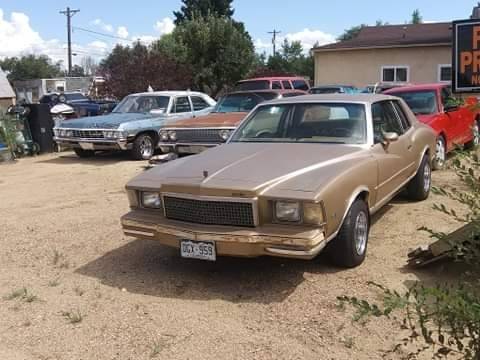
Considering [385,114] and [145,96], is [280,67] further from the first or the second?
[385,114]

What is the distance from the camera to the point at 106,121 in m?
12.2

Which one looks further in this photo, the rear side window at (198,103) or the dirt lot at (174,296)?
the rear side window at (198,103)

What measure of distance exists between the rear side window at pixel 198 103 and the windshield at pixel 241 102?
1.61 m

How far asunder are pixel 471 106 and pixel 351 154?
277cm

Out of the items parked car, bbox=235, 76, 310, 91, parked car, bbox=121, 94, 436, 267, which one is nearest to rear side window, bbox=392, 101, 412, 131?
parked car, bbox=121, 94, 436, 267

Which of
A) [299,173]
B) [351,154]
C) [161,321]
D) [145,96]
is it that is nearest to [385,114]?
[351,154]

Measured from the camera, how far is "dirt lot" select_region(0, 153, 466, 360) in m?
3.67

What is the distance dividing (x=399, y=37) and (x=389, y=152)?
78.7 feet

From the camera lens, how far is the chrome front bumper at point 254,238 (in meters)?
4.16

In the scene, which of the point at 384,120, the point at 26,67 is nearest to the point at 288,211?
the point at 384,120

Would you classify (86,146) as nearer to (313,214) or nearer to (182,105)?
(182,105)

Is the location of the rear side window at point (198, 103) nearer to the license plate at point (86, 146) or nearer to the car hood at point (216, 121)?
the car hood at point (216, 121)

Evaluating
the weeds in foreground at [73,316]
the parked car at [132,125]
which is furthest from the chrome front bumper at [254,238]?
the parked car at [132,125]

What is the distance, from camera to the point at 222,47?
28.1 m
